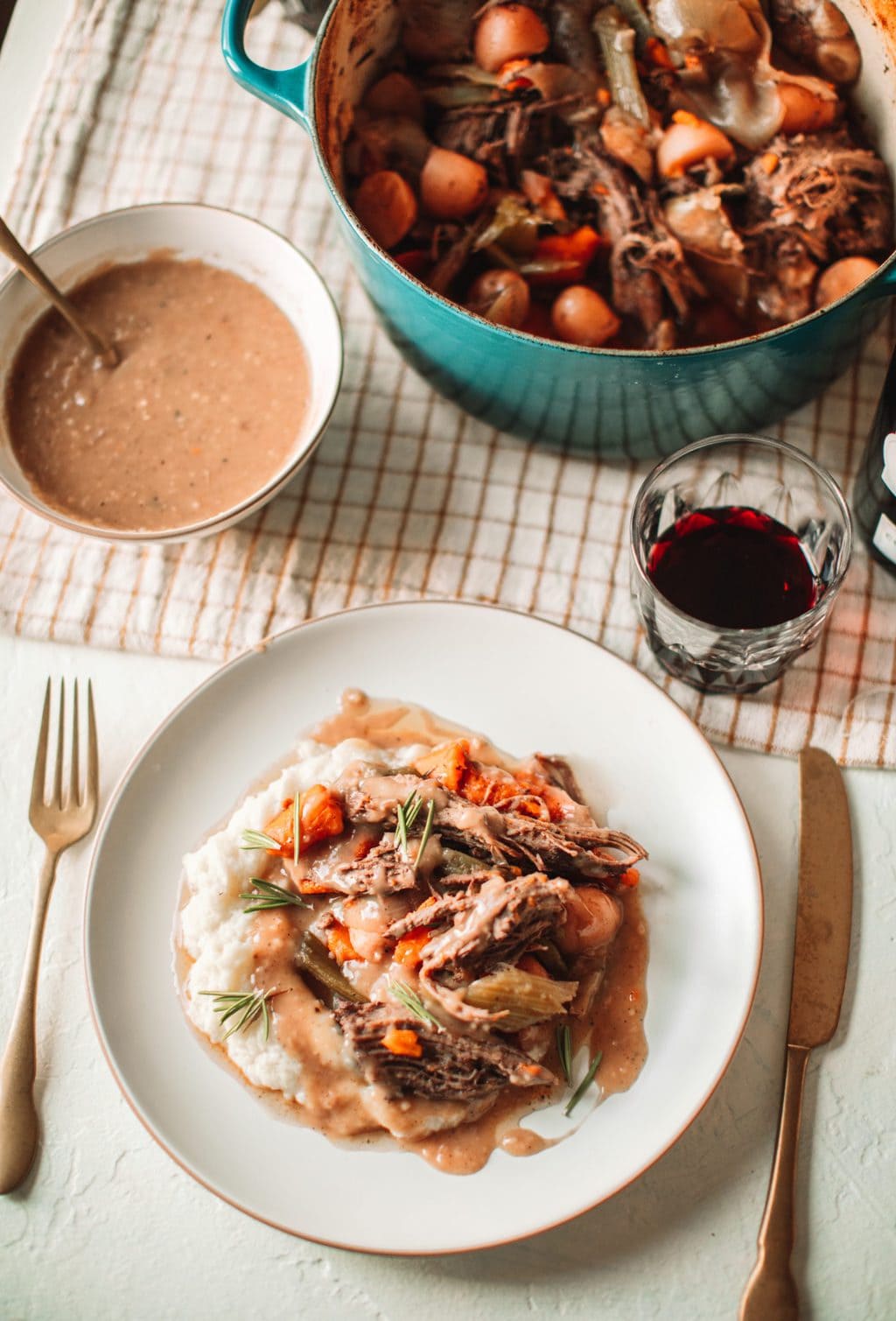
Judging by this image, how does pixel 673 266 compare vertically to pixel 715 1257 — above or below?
above

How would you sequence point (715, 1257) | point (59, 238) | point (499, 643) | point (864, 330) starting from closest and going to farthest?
point (715, 1257) → point (864, 330) → point (499, 643) → point (59, 238)

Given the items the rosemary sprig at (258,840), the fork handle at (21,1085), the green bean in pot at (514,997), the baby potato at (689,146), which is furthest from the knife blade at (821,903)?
the fork handle at (21,1085)

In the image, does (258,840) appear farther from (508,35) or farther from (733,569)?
(508,35)

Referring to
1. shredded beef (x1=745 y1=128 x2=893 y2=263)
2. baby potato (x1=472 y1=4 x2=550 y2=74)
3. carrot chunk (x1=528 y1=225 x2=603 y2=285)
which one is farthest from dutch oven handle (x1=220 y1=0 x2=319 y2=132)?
shredded beef (x1=745 y1=128 x2=893 y2=263)

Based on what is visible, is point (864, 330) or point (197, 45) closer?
point (864, 330)

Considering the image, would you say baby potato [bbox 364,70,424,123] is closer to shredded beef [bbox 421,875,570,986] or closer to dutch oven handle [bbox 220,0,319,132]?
dutch oven handle [bbox 220,0,319,132]

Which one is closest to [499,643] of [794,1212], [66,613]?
[66,613]

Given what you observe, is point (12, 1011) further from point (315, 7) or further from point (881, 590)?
point (315, 7)
